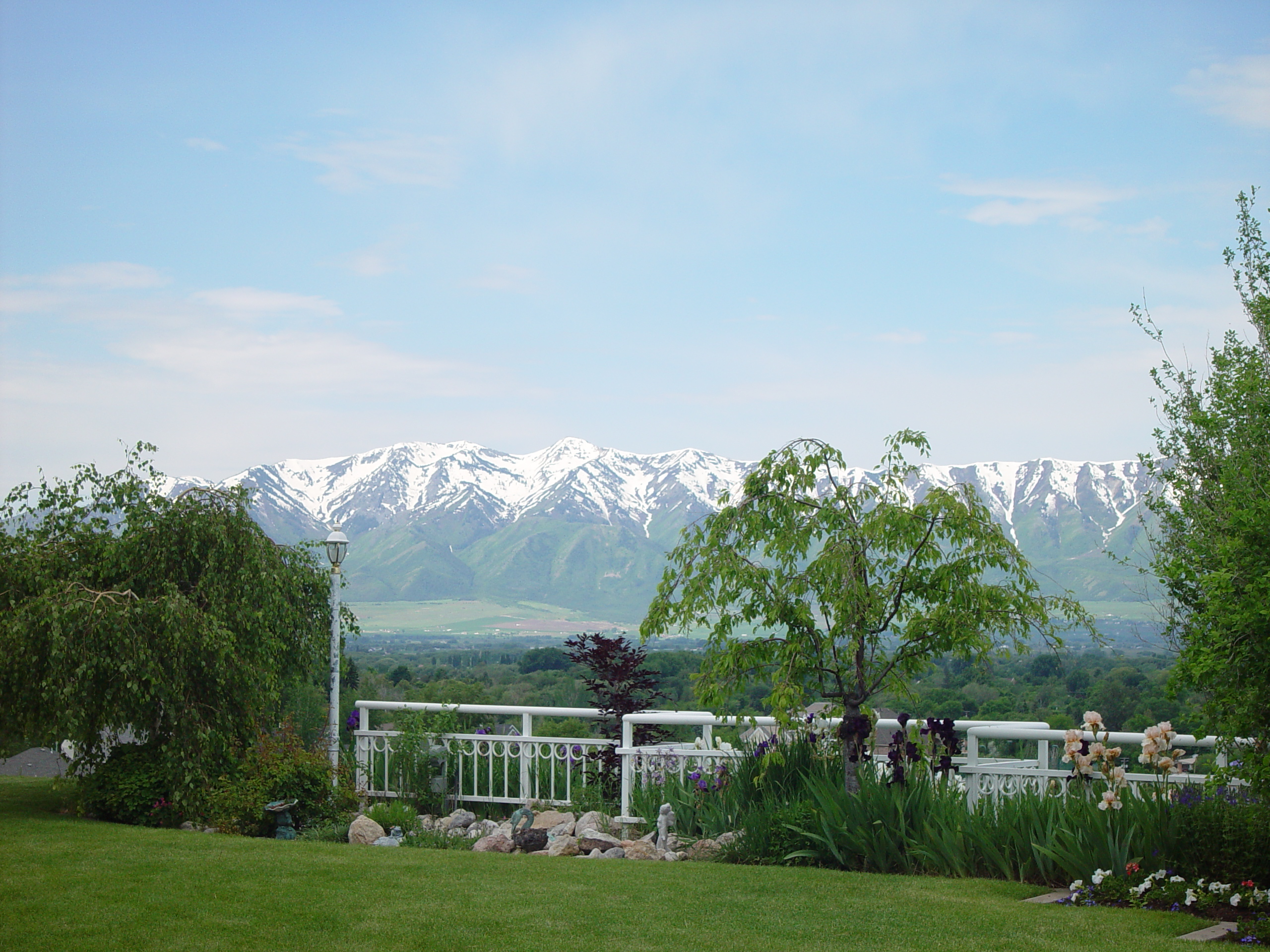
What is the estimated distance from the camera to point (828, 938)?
204 inches

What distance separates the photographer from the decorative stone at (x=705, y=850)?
761cm

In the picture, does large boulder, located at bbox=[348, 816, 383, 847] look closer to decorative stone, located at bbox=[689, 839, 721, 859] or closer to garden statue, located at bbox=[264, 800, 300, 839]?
garden statue, located at bbox=[264, 800, 300, 839]

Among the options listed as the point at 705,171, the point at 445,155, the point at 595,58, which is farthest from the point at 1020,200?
the point at 445,155

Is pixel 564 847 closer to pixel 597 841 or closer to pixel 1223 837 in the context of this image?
pixel 597 841

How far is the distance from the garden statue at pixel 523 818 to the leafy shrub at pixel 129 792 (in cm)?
300

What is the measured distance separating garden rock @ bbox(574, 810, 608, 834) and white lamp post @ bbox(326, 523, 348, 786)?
3.21 m

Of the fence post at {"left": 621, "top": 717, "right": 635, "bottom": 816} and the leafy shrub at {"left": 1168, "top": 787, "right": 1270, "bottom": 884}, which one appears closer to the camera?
the leafy shrub at {"left": 1168, "top": 787, "right": 1270, "bottom": 884}

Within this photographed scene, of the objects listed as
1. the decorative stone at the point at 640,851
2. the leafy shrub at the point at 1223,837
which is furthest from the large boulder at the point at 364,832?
the leafy shrub at the point at 1223,837

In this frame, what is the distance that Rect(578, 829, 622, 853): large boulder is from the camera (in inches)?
319

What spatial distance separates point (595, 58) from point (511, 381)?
65496mm

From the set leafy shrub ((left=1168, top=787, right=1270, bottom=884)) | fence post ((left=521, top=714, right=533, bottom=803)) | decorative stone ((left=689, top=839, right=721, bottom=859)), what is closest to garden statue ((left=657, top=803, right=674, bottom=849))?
decorative stone ((left=689, top=839, right=721, bottom=859))

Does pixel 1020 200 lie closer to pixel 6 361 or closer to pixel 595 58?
pixel 595 58

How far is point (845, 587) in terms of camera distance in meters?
7.53

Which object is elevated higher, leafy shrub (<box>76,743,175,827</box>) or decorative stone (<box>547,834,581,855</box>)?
leafy shrub (<box>76,743,175,827</box>)
